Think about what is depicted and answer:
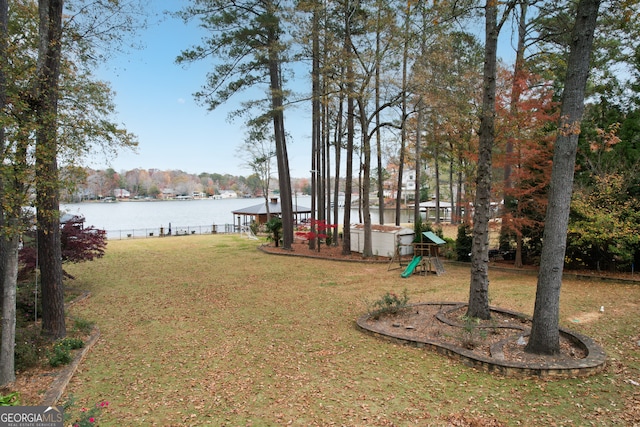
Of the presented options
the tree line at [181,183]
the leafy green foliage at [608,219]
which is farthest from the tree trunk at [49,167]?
the tree line at [181,183]

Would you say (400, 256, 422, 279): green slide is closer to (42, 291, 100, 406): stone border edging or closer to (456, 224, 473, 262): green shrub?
(456, 224, 473, 262): green shrub

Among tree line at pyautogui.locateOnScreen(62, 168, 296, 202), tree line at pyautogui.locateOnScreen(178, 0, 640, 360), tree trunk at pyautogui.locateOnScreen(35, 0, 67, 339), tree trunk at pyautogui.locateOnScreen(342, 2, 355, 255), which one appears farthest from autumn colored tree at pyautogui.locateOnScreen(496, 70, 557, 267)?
tree line at pyautogui.locateOnScreen(62, 168, 296, 202)

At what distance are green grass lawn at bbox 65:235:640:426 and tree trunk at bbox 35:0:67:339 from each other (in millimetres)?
1026

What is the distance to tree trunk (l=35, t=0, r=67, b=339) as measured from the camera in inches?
176

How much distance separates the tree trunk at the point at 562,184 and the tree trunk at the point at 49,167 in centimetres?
656

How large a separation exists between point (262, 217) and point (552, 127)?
968 inches

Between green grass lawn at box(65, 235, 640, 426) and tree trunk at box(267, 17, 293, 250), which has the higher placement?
tree trunk at box(267, 17, 293, 250)

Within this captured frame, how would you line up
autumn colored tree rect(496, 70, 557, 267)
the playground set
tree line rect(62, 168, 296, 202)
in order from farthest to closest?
tree line rect(62, 168, 296, 202) → the playground set → autumn colored tree rect(496, 70, 557, 267)

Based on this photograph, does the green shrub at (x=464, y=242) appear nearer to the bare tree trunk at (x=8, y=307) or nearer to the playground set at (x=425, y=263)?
the playground set at (x=425, y=263)

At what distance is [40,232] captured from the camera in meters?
5.75

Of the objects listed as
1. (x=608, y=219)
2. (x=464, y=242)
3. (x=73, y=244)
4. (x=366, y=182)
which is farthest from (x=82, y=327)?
(x=608, y=219)

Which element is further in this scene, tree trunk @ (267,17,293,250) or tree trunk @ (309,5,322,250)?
tree trunk @ (267,17,293,250)

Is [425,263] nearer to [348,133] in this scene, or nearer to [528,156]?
[528,156]

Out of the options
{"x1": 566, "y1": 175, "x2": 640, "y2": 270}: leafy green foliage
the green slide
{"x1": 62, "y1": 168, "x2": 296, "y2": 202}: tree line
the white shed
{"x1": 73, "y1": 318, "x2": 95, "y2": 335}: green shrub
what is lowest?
{"x1": 73, "y1": 318, "x2": 95, "y2": 335}: green shrub
